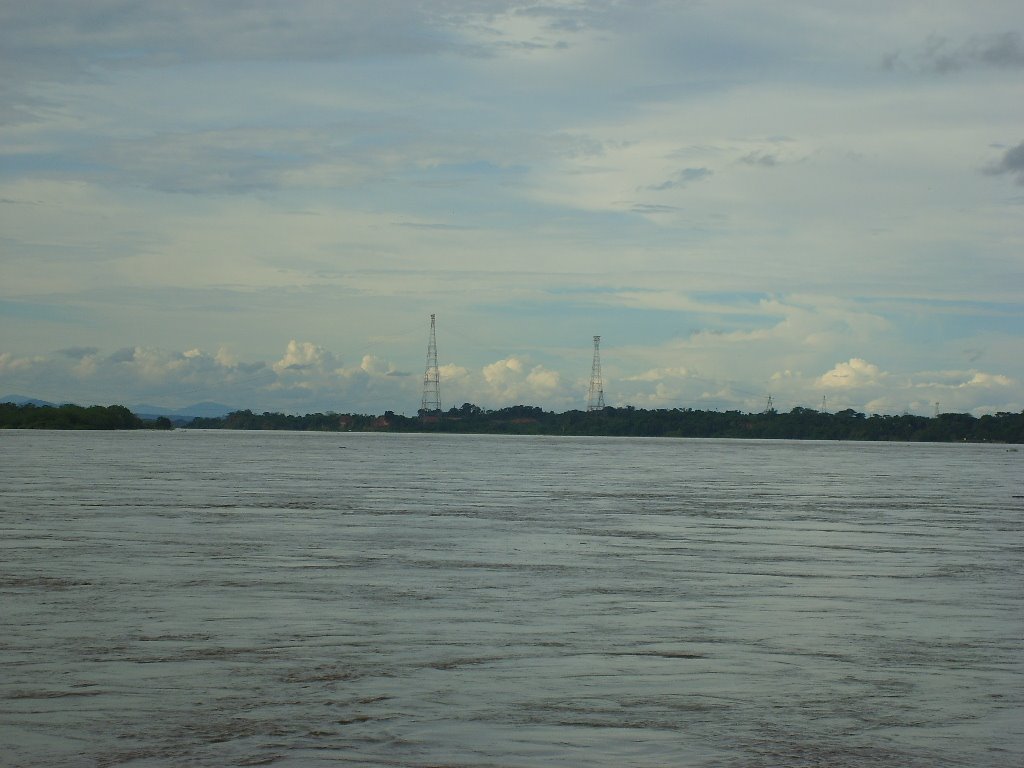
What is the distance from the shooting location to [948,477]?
79062mm

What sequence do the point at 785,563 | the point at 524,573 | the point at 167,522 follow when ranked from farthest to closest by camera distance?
the point at 167,522, the point at 785,563, the point at 524,573

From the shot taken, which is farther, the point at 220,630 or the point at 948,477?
the point at 948,477

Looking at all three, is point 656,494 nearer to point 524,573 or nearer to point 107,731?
point 524,573

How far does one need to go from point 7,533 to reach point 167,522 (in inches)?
185

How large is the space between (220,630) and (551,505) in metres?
27.6

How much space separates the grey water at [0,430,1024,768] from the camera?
10.6 m

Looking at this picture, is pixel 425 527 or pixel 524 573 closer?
pixel 524 573

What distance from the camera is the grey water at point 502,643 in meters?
10.6

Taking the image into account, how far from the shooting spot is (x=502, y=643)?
1516 cm

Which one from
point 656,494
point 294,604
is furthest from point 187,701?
point 656,494

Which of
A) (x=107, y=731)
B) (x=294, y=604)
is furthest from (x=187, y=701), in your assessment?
(x=294, y=604)

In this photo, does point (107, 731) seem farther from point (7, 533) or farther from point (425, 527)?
point (425, 527)

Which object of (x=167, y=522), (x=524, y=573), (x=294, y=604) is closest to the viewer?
(x=294, y=604)

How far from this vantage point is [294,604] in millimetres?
18047
